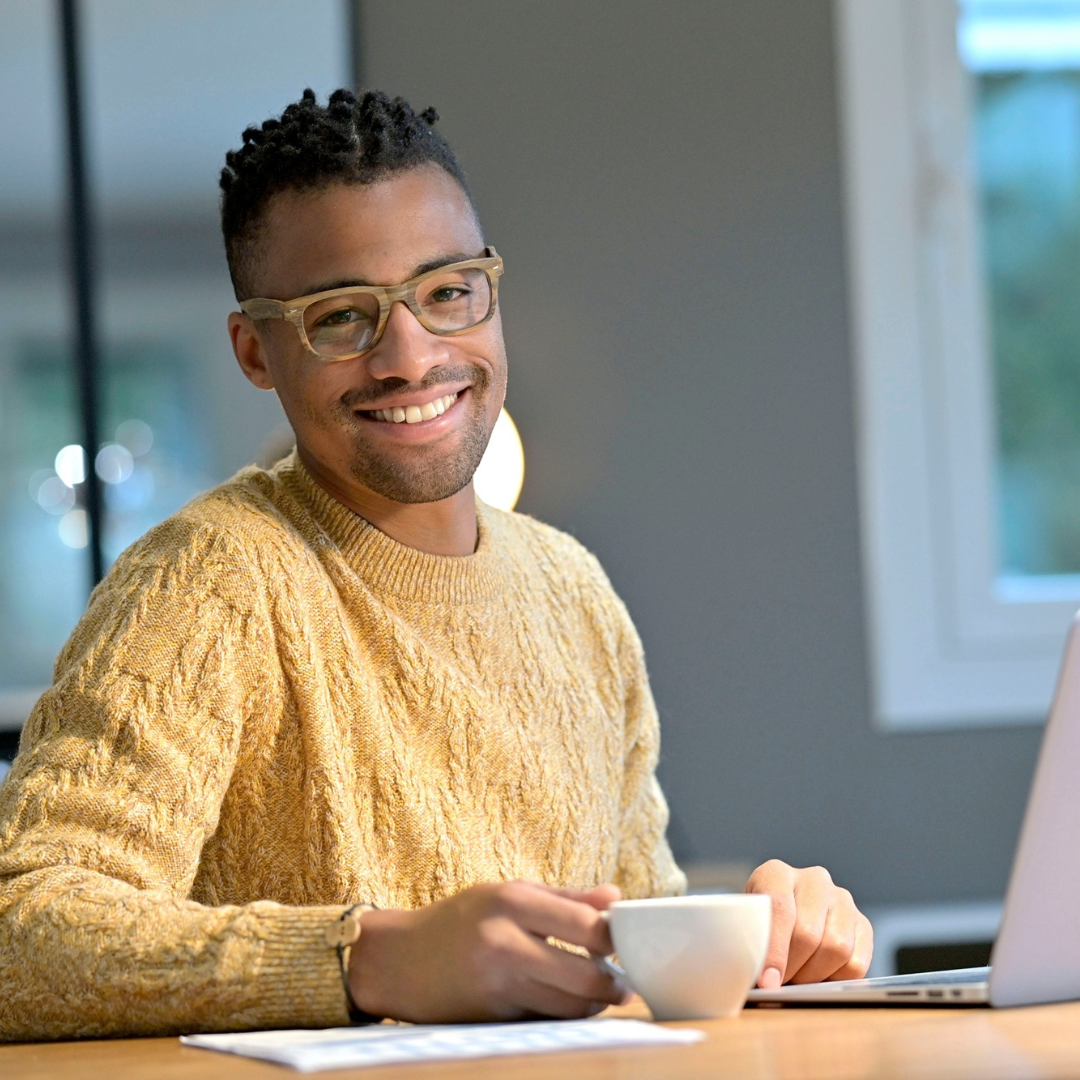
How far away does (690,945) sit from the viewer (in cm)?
85

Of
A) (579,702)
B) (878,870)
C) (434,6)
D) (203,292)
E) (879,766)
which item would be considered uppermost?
(434,6)

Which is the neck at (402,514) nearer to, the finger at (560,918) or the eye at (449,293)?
the eye at (449,293)

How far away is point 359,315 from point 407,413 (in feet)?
0.30

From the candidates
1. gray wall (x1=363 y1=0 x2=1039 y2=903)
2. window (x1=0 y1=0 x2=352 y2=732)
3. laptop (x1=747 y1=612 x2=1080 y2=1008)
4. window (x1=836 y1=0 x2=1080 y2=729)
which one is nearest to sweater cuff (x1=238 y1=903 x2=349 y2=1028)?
laptop (x1=747 y1=612 x2=1080 y2=1008)

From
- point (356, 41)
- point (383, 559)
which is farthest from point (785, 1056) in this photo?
point (356, 41)

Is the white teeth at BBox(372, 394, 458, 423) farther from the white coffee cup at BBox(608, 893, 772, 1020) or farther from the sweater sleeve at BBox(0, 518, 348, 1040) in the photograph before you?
the white coffee cup at BBox(608, 893, 772, 1020)

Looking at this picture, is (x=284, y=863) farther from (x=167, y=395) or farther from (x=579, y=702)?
(x=167, y=395)

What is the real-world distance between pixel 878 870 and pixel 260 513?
2044 mm

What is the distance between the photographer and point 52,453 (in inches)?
111

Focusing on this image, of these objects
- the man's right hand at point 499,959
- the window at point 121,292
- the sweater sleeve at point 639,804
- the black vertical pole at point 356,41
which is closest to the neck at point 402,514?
the sweater sleeve at point 639,804

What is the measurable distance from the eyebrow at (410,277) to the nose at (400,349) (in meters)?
0.03

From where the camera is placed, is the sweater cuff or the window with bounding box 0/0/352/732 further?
the window with bounding box 0/0/352/732

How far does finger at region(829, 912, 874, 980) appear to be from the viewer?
1175 millimetres

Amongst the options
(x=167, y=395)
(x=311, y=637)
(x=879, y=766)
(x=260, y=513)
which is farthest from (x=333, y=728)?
(x=879, y=766)
